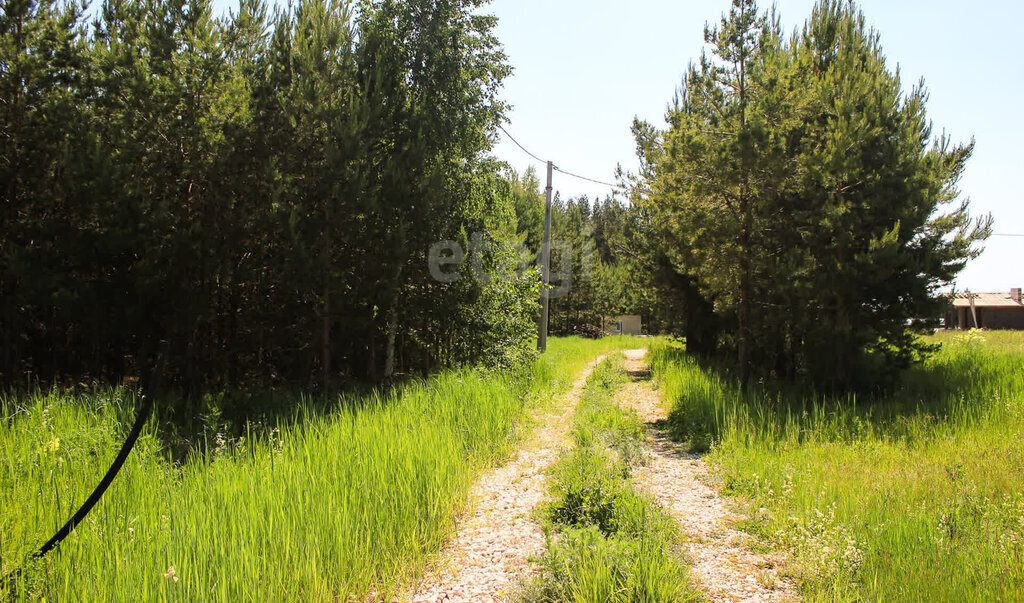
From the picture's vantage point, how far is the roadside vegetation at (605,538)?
3.31m

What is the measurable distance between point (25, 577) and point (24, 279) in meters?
8.54

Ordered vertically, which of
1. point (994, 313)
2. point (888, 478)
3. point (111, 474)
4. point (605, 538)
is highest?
point (994, 313)

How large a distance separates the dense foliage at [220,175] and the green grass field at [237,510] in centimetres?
382

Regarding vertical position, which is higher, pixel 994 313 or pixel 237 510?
pixel 994 313

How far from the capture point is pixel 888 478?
16.4ft

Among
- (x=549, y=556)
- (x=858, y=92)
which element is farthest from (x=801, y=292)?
(x=549, y=556)

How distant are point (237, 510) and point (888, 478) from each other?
529 cm

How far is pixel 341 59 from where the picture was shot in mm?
9992

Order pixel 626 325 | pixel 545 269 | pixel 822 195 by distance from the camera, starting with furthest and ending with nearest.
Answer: pixel 626 325
pixel 545 269
pixel 822 195

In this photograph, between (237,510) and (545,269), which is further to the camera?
(545,269)

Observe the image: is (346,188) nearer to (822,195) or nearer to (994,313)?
(822,195)

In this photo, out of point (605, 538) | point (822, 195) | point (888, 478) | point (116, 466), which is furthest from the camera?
point (822, 195)

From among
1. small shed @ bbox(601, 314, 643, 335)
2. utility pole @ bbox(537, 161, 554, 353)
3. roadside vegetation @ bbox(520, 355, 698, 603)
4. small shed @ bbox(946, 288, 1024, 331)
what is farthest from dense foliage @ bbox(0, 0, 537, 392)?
small shed @ bbox(946, 288, 1024, 331)

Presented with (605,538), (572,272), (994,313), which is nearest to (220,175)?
(605,538)
